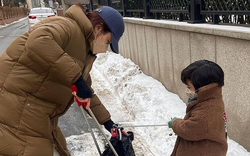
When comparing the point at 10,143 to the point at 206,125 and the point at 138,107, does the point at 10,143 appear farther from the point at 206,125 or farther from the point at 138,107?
the point at 138,107

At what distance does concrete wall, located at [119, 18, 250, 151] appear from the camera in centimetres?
296

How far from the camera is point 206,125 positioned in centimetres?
194

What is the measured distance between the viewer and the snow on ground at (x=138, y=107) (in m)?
3.48

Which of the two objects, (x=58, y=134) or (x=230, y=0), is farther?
(x=230, y=0)

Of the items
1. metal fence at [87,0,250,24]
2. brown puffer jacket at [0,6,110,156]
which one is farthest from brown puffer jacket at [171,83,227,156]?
metal fence at [87,0,250,24]

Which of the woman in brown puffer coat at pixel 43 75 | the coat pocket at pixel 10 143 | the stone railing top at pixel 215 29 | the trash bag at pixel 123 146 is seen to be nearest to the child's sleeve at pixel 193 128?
the trash bag at pixel 123 146

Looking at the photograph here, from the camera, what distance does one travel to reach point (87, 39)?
1.97 metres

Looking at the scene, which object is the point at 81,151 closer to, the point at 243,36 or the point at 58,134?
the point at 58,134

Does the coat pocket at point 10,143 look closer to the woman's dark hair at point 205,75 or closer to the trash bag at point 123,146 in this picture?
the trash bag at point 123,146

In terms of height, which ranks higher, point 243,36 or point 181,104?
point 243,36

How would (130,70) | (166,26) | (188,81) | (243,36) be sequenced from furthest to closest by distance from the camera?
(130,70), (166,26), (243,36), (188,81)

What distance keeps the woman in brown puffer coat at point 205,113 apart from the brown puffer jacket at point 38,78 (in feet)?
2.72

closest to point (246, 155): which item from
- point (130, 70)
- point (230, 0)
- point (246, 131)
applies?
point (246, 131)

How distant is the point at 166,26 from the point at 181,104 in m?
1.35
